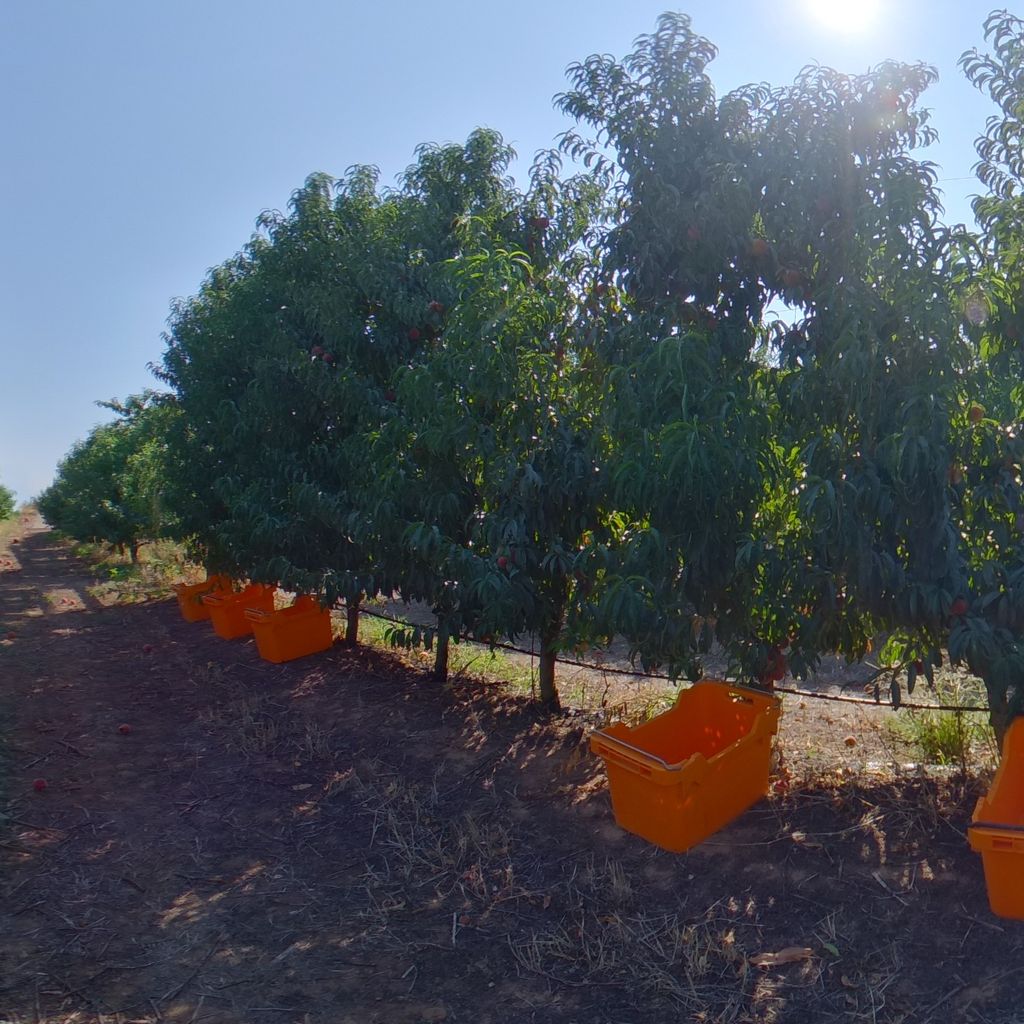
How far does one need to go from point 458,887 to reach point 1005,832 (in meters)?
2.17

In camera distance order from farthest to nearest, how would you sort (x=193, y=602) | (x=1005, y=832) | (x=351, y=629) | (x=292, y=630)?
(x=193, y=602) → (x=351, y=629) → (x=292, y=630) → (x=1005, y=832)

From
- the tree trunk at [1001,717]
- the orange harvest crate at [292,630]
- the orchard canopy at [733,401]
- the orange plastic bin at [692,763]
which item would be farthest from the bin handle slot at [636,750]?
the orange harvest crate at [292,630]

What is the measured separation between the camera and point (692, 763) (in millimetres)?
3840

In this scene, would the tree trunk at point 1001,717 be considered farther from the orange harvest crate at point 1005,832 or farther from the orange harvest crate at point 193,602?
the orange harvest crate at point 193,602

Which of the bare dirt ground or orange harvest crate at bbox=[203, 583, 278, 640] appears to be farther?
orange harvest crate at bbox=[203, 583, 278, 640]

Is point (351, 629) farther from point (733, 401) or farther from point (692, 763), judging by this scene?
point (733, 401)

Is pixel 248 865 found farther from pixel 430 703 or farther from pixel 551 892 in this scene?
pixel 430 703

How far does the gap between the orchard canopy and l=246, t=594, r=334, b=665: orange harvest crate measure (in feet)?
9.08

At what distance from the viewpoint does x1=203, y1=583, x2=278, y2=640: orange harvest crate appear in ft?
30.8

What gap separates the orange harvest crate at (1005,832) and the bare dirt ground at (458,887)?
0.13 m

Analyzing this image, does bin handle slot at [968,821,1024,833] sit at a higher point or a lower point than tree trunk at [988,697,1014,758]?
lower

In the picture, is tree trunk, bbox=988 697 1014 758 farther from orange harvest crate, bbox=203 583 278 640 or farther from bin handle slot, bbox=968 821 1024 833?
orange harvest crate, bbox=203 583 278 640

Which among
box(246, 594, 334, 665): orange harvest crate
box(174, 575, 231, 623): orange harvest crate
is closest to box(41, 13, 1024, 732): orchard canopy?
box(246, 594, 334, 665): orange harvest crate

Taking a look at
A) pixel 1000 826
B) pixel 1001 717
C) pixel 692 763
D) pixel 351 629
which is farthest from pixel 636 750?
pixel 351 629
